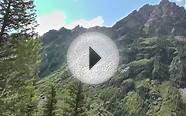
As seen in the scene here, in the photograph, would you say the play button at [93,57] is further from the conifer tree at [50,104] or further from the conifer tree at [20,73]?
the conifer tree at [50,104]

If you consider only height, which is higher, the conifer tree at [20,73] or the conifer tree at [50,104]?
the conifer tree at [20,73]

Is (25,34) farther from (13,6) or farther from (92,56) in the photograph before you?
(92,56)

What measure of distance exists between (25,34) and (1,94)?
9.53 metres

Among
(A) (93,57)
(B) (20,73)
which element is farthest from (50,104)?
(B) (20,73)

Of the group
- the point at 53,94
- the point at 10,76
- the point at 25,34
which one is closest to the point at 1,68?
the point at 10,76

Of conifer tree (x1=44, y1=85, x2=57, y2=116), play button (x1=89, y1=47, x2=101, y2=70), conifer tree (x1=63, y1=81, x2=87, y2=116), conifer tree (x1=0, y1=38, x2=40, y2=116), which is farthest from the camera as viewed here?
conifer tree (x1=63, y1=81, x2=87, y2=116)

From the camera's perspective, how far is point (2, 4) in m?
27.0

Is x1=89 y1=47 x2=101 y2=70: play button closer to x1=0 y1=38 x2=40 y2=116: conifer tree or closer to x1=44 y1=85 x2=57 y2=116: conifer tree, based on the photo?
x1=0 y1=38 x2=40 y2=116: conifer tree

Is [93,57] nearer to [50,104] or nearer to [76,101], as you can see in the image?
[50,104]

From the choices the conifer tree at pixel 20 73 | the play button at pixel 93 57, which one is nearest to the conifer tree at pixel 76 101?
the conifer tree at pixel 20 73

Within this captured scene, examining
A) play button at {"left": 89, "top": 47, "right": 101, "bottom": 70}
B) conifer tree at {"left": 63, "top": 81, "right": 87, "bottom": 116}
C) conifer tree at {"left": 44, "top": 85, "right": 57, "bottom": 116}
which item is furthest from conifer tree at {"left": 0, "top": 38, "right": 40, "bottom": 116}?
play button at {"left": 89, "top": 47, "right": 101, "bottom": 70}

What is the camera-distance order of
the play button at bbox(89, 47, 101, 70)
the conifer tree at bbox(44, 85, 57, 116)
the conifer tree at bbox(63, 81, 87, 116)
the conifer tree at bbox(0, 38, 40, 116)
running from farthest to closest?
the conifer tree at bbox(63, 81, 87, 116) < the conifer tree at bbox(44, 85, 57, 116) < the play button at bbox(89, 47, 101, 70) < the conifer tree at bbox(0, 38, 40, 116)

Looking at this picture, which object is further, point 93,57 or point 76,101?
point 76,101

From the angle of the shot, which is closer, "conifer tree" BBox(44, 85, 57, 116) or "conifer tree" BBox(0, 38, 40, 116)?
"conifer tree" BBox(0, 38, 40, 116)
